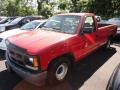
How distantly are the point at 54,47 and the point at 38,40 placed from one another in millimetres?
569

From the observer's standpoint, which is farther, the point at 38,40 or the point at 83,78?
the point at 83,78

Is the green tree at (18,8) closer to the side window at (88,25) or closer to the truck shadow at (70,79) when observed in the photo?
the truck shadow at (70,79)

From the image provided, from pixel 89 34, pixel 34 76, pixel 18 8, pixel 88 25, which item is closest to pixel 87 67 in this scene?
pixel 89 34

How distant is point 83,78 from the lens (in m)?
5.55

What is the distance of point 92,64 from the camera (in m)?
6.75

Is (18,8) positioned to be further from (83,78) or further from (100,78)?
(100,78)

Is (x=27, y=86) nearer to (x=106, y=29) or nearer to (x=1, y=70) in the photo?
(x=1, y=70)

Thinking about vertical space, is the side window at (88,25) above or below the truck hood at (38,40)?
above

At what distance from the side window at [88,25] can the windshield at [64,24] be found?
29cm

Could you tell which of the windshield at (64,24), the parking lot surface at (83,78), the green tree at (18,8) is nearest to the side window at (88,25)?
the windshield at (64,24)

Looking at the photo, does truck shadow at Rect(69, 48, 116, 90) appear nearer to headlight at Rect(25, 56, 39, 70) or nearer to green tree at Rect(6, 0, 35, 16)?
headlight at Rect(25, 56, 39, 70)

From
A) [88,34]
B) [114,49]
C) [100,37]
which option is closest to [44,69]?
[88,34]

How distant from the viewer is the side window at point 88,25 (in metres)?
5.72

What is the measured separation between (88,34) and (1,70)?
9.40 ft
